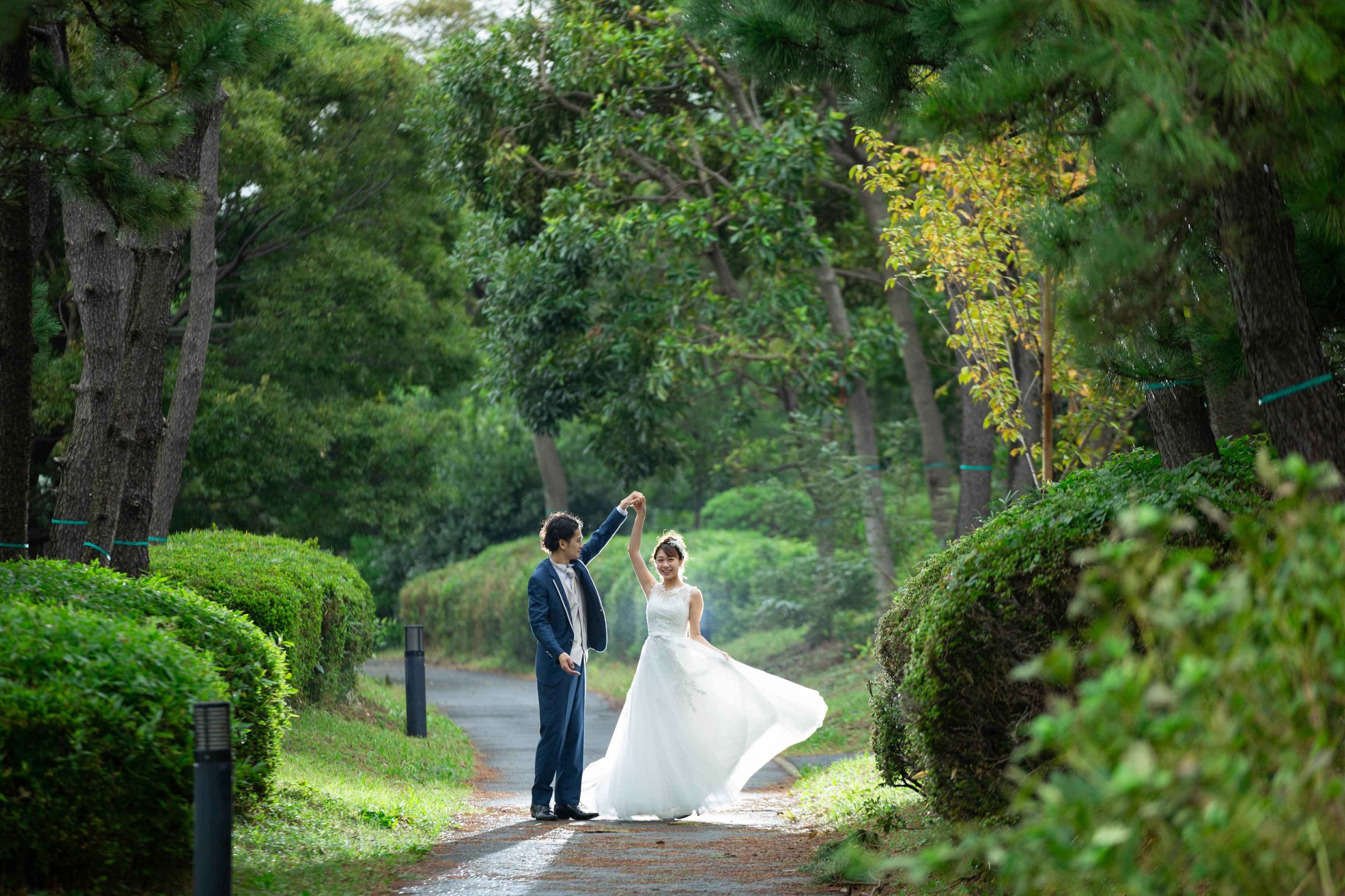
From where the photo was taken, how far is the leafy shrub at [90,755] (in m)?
5.25

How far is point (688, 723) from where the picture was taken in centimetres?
987

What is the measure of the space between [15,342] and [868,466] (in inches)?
501

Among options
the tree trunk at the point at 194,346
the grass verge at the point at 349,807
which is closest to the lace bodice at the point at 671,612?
the grass verge at the point at 349,807

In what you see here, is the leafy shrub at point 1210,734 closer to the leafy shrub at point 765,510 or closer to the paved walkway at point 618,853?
the paved walkway at point 618,853

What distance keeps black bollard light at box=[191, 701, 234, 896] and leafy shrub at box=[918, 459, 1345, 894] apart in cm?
316

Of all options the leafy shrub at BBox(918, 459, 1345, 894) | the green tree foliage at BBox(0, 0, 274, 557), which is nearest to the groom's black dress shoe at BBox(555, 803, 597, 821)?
the green tree foliage at BBox(0, 0, 274, 557)

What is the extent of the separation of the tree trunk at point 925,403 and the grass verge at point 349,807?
7296mm

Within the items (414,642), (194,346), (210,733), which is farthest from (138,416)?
(210,733)

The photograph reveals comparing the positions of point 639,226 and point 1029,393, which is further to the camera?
point 639,226

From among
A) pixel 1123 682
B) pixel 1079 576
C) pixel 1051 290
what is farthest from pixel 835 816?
pixel 1123 682

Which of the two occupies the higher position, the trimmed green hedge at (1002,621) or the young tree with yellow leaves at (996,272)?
the young tree with yellow leaves at (996,272)

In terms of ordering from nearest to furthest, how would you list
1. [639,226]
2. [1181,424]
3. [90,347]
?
[1181,424] → [90,347] → [639,226]

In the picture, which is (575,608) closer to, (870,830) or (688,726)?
(688,726)

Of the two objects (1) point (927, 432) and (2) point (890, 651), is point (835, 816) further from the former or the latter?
(1) point (927, 432)
